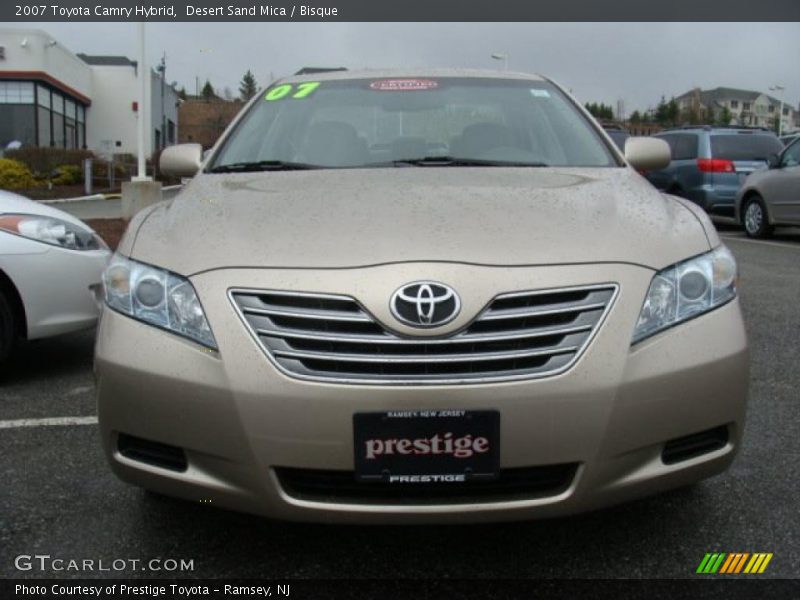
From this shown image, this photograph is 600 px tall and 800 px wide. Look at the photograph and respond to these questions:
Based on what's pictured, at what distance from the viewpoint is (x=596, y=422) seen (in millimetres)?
2043

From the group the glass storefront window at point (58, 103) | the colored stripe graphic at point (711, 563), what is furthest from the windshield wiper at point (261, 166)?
the glass storefront window at point (58, 103)

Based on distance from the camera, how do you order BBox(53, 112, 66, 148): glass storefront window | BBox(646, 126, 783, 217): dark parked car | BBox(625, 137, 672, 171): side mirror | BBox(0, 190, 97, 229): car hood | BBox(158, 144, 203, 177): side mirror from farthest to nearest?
BBox(53, 112, 66, 148): glass storefront window, BBox(646, 126, 783, 217): dark parked car, BBox(0, 190, 97, 229): car hood, BBox(625, 137, 672, 171): side mirror, BBox(158, 144, 203, 177): side mirror

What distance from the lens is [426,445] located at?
2.03 m

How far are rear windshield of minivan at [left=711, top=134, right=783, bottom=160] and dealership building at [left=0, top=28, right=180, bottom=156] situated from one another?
2460 centimetres


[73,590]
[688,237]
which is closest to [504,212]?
[688,237]

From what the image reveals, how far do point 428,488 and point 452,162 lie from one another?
155cm

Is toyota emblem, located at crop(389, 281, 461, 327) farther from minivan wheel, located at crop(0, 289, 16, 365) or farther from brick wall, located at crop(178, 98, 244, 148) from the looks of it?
brick wall, located at crop(178, 98, 244, 148)

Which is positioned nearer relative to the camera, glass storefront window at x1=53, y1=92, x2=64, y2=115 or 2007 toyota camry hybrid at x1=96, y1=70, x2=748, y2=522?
2007 toyota camry hybrid at x1=96, y1=70, x2=748, y2=522

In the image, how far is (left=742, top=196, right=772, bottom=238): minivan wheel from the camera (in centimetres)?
1154

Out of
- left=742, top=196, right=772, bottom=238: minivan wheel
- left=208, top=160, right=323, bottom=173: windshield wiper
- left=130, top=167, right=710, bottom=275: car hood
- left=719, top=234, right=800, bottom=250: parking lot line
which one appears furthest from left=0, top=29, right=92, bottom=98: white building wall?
left=130, top=167, right=710, bottom=275: car hood

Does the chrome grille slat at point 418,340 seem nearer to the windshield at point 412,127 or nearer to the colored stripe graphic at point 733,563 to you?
the colored stripe graphic at point 733,563

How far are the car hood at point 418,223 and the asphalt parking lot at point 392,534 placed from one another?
0.87m

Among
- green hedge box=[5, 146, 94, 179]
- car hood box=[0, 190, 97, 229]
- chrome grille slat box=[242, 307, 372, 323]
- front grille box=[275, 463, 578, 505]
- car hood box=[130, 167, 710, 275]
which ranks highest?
green hedge box=[5, 146, 94, 179]

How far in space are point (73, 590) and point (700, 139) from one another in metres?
12.7
